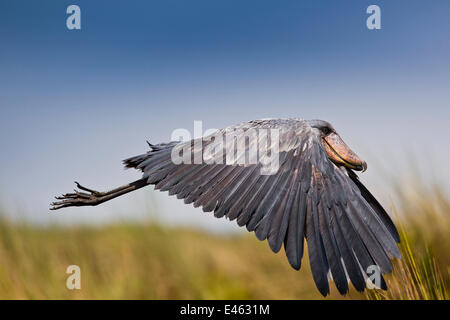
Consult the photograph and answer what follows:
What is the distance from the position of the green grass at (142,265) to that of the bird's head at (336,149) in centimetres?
182

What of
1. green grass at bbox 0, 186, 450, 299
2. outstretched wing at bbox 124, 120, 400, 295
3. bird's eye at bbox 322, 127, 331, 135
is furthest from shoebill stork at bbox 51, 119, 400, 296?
green grass at bbox 0, 186, 450, 299

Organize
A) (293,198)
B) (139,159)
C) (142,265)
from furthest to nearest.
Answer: (142,265), (139,159), (293,198)

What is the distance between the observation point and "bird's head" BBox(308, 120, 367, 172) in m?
3.02

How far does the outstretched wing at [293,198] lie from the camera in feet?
7.75

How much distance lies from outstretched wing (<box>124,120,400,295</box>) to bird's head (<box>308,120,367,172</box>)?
1.03ft

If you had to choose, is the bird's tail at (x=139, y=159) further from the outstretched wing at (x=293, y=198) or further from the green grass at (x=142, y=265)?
the green grass at (x=142, y=265)

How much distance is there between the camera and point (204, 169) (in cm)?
279

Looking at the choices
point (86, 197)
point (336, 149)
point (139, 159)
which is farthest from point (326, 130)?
point (86, 197)

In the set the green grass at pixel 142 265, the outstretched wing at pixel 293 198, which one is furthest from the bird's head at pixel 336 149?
the green grass at pixel 142 265

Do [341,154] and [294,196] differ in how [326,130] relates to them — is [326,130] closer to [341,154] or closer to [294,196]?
[341,154]

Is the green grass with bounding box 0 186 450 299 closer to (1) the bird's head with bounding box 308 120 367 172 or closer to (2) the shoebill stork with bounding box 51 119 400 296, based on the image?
(1) the bird's head with bounding box 308 120 367 172

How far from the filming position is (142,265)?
5.58 metres

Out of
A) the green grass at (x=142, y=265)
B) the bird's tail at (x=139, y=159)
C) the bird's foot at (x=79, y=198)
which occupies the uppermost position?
the bird's tail at (x=139, y=159)

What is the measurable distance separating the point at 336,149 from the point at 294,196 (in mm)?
743
